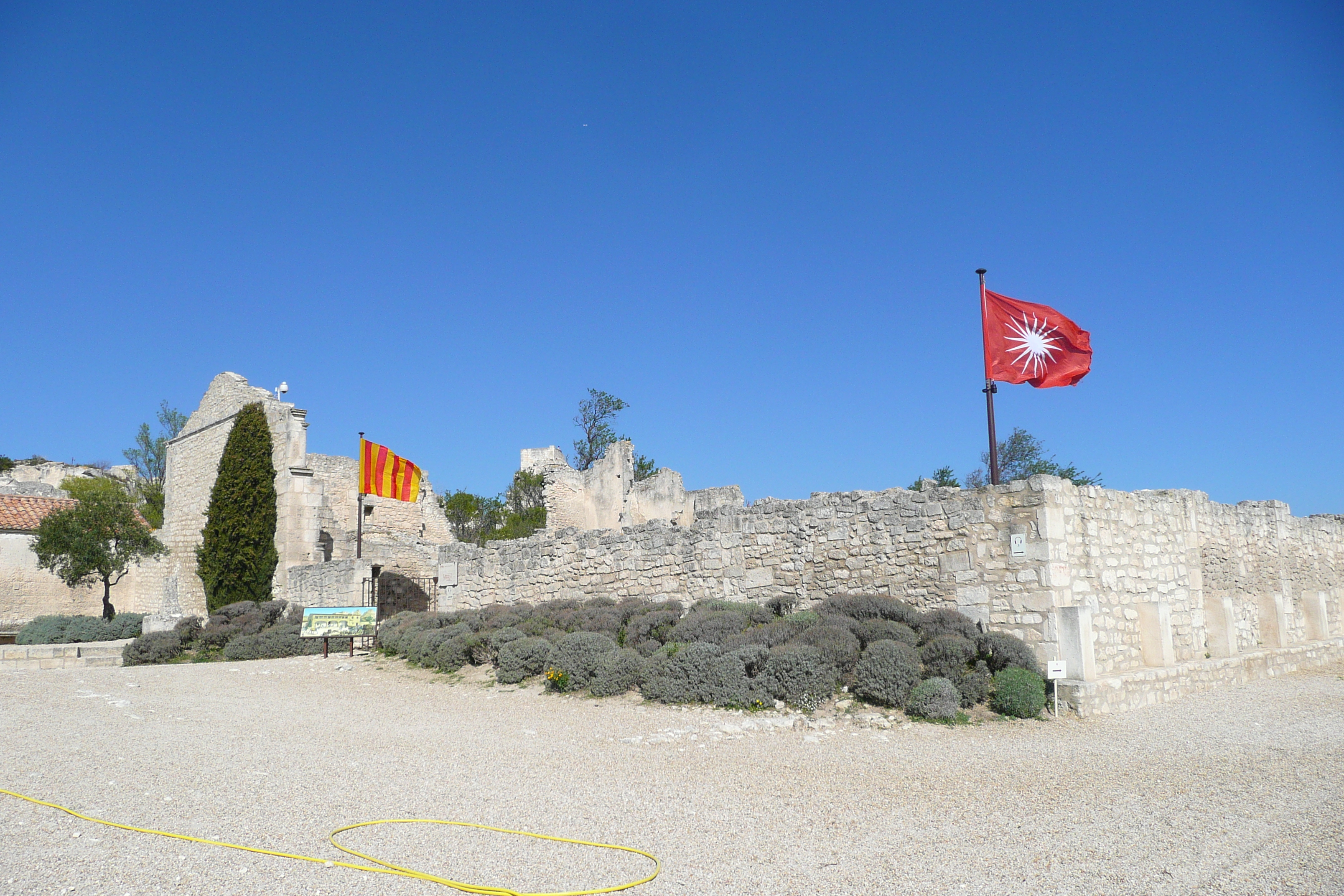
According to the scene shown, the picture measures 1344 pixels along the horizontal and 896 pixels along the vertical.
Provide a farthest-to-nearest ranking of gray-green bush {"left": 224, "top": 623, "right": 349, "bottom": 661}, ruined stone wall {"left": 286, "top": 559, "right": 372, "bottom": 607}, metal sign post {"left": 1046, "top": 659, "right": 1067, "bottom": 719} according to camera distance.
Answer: ruined stone wall {"left": 286, "top": 559, "right": 372, "bottom": 607}
gray-green bush {"left": 224, "top": 623, "right": 349, "bottom": 661}
metal sign post {"left": 1046, "top": 659, "right": 1067, "bottom": 719}

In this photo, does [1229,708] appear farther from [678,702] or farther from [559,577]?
[559,577]

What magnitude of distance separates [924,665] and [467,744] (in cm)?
477

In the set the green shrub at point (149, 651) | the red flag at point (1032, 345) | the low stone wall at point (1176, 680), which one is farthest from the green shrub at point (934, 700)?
the green shrub at point (149, 651)

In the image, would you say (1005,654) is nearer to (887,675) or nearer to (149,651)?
(887,675)

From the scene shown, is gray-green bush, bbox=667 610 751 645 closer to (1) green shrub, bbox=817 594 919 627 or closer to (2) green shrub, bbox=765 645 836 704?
(1) green shrub, bbox=817 594 919 627

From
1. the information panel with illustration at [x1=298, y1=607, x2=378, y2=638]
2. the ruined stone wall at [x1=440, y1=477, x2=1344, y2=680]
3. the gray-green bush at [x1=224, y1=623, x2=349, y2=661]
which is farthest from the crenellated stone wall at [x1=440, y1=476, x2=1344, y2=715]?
the gray-green bush at [x1=224, y1=623, x2=349, y2=661]

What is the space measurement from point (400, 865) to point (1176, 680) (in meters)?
9.41

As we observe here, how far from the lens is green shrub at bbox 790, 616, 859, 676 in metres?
8.88

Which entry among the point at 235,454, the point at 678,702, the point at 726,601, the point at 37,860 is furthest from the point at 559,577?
the point at 235,454

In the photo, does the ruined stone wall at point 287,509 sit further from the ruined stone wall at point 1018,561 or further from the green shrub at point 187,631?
the ruined stone wall at point 1018,561

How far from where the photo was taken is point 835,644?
29.6 feet

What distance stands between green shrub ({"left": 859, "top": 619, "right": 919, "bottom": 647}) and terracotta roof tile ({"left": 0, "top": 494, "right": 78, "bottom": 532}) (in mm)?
24517

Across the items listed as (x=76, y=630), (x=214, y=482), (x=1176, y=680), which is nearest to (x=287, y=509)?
(x=214, y=482)

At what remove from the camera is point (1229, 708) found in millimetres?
9367
